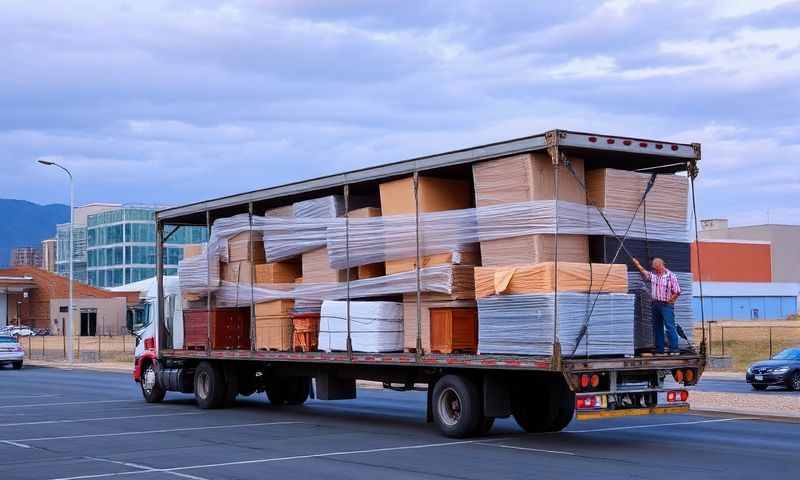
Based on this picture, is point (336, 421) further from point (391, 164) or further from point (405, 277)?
point (391, 164)

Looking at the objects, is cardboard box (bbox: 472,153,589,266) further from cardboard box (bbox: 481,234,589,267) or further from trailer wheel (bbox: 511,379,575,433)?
trailer wheel (bbox: 511,379,575,433)

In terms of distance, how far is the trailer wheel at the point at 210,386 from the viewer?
70.3 ft

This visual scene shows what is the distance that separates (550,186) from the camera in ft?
47.4

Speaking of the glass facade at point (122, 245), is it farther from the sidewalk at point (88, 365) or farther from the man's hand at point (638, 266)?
the man's hand at point (638, 266)

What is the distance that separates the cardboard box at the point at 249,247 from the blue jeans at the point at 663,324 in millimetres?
8219

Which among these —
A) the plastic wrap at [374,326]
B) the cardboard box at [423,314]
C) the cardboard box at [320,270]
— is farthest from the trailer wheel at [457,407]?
the cardboard box at [320,270]

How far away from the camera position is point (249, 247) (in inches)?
801

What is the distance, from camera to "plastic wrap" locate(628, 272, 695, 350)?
14922 millimetres

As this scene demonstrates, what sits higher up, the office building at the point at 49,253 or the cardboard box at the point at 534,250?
the office building at the point at 49,253

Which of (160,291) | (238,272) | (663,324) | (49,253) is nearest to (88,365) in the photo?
(160,291)

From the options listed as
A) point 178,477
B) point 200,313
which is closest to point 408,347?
point 178,477

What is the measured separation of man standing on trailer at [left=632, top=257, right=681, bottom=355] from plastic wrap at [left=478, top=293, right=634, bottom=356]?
26.0 inches

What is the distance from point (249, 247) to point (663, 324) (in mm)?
8461

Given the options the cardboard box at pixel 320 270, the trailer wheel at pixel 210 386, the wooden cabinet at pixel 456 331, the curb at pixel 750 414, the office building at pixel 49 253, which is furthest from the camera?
the office building at pixel 49 253
